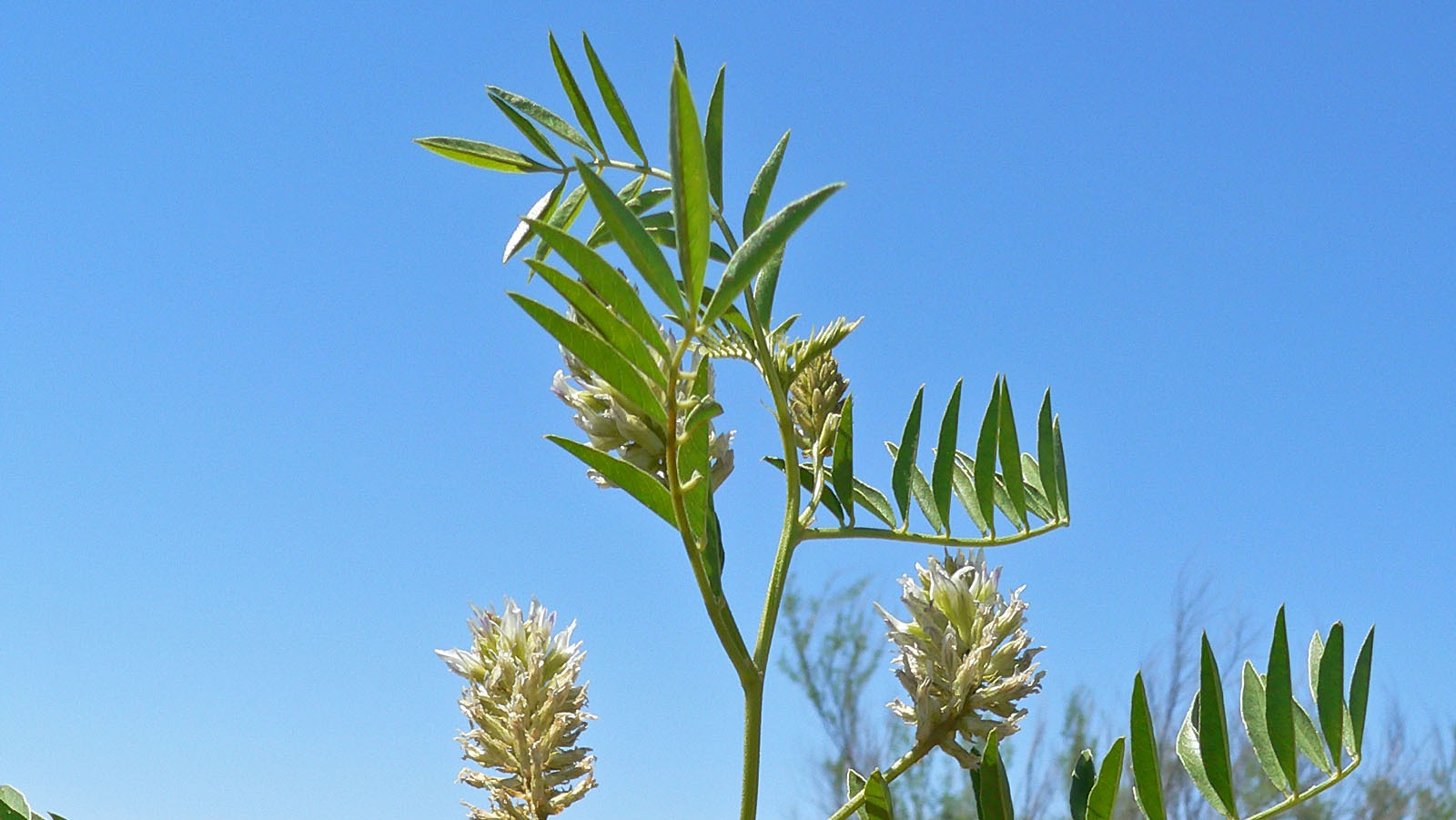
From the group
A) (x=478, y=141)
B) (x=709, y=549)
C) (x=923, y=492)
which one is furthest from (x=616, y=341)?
(x=923, y=492)

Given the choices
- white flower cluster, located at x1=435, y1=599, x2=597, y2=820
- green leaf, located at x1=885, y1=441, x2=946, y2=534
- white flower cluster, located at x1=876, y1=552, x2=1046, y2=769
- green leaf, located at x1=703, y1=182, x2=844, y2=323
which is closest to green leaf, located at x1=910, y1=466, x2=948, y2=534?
green leaf, located at x1=885, y1=441, x2=946, y2=534

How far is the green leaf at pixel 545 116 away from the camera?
0.89 m

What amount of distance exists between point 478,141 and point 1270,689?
2.22 ft

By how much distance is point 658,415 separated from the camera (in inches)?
26.2

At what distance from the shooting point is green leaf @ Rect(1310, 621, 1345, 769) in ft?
2.90

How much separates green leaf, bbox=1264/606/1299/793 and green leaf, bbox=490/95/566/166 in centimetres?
61

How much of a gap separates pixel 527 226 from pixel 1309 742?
2.25 ft

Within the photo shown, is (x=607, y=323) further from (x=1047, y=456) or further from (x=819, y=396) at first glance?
(x=1047, y=456)

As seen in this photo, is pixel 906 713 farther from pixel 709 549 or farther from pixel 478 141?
pixel 478 141

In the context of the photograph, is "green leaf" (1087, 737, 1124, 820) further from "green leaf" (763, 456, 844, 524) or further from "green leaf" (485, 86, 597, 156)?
"green leaf" (485, 86, 597, 156)

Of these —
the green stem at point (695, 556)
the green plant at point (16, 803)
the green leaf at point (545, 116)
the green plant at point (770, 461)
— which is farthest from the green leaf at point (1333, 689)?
the green plant at point (16, 803)

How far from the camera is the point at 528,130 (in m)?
0.92

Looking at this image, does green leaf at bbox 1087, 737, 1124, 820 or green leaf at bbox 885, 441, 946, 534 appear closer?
green leaf at bbox 1087, 737, 1124, 820

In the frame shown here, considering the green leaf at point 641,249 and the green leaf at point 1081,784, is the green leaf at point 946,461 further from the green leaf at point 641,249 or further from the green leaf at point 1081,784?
the green leaf at point 641,249
